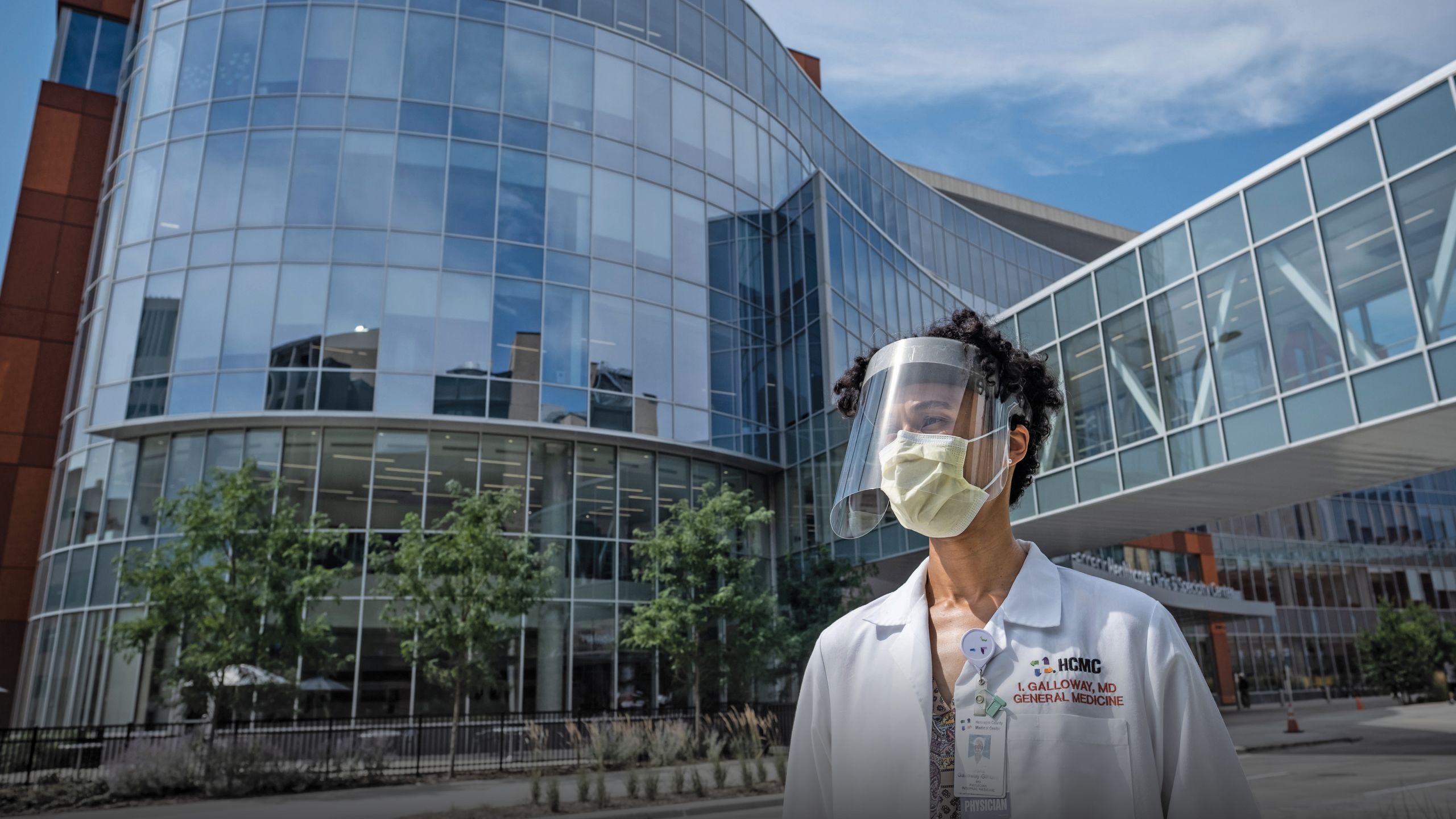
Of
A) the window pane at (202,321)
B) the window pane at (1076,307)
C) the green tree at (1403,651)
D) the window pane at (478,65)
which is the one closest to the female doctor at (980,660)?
the window pane at (1076,307)

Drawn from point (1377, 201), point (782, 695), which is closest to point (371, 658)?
point (782, 695)

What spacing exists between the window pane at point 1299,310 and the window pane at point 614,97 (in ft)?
58.7

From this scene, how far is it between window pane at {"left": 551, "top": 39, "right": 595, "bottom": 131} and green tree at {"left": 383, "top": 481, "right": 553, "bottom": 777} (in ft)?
43.0

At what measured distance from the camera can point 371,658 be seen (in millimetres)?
22203

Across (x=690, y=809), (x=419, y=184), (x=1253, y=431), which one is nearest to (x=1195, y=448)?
(x=1253, y=431)

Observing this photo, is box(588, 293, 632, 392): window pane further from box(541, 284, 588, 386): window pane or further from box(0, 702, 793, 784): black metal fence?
box(0, 702, 793, 784): black metal fence

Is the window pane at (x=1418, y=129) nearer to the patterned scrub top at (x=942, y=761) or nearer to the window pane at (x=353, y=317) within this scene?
the patterned scrub top at (x=942, y=761)

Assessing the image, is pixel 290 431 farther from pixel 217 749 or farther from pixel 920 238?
pixel 920 238

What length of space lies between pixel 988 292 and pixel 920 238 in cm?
608

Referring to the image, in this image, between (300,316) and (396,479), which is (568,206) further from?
(396,479)

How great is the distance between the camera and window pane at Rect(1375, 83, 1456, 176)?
14.2 metres

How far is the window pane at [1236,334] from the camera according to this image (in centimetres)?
1630

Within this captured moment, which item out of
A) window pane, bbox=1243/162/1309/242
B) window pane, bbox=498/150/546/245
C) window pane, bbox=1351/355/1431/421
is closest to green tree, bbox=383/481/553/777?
window pane, bbox=498/150/546/245

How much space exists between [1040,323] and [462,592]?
14.3m
